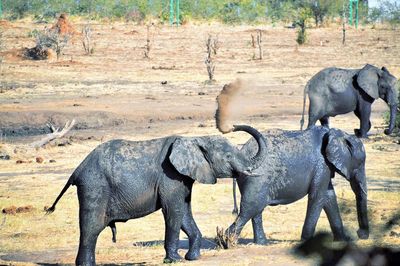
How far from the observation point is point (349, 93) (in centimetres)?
1683

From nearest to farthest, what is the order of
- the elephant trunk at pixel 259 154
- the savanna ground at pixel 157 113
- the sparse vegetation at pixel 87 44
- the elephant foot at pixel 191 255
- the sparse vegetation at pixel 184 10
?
the elephant foot at pixel 191 255, the elephant trunk at pixel 259 154, the savanna ground at pixel 157 113, the sparse vegetation at pixel 87 44, the sparse vegetation at pixel 184 10

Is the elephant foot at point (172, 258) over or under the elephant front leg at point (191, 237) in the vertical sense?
under

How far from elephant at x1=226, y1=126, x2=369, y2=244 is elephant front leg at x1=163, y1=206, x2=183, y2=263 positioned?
0.69m

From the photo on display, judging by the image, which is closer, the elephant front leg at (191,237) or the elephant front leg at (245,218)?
the elephant front leg at (191,237)

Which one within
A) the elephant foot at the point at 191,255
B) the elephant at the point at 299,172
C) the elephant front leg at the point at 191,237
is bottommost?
the elephant foot at the point at 191,255

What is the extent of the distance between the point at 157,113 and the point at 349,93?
6297 mm

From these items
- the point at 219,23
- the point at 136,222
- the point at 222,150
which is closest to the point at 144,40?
the point at 219,23

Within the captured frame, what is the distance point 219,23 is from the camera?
47031mm

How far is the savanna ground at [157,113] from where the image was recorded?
9305 mm

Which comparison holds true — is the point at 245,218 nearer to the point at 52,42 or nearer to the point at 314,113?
the point at 314,113

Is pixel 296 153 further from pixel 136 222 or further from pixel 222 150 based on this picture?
pixel 136 222

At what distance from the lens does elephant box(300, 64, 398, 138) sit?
1669 cm

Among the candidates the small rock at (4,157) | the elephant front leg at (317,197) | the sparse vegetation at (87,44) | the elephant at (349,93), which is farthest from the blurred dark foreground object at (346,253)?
the sparse vegetation at (87,44)

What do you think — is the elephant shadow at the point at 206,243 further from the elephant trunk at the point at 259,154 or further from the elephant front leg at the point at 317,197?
the elephant trunk at the point at 259,154
